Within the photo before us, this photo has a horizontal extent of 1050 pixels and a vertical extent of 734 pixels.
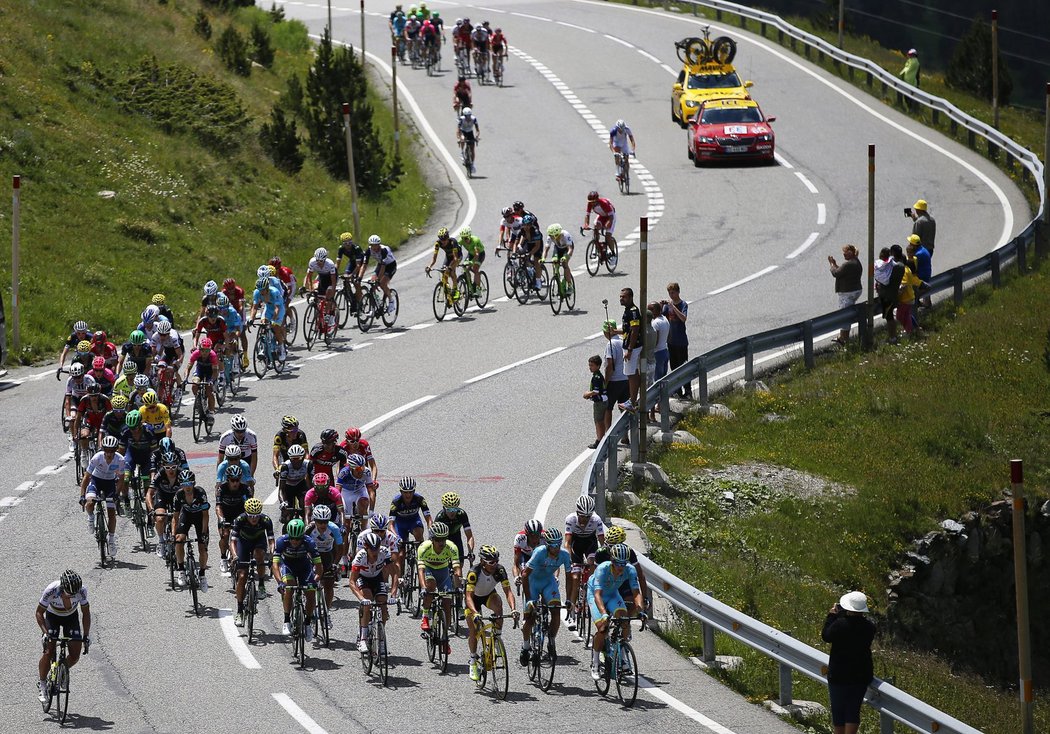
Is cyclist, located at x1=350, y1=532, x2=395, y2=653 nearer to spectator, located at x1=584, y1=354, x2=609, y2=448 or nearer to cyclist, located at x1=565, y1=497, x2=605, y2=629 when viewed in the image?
cyclist, located at x1=565, y1=497, x2=605, y2=629

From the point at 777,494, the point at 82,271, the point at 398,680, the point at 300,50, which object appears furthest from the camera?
the point at 300,50

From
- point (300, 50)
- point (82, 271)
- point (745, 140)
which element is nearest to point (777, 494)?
point (82, 271)

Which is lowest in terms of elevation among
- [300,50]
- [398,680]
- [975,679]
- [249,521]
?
[975,679]

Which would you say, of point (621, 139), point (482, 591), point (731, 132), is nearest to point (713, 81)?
point (731, 132)

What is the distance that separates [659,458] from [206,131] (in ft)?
72.4

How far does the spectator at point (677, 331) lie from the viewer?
25156mm

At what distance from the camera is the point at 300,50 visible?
5334 cm

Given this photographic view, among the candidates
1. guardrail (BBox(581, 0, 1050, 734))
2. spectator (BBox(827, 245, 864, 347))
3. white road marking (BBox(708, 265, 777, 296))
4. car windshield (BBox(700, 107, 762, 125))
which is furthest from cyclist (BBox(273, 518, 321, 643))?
car windshield (BBox(700, 107, 762, 125))

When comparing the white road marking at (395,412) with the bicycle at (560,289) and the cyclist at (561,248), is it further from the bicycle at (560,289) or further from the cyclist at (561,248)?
the bicycle at (560,289)

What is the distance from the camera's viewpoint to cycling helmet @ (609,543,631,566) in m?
15.1

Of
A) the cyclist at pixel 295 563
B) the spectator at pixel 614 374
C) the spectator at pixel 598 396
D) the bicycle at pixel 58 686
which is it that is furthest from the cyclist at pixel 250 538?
the spectator at pixel 614 374

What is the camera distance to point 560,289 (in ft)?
104

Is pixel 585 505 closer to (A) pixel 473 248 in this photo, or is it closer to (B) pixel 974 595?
(B) pixel 974 595

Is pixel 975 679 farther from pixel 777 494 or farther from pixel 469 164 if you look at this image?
pixel 469 164
